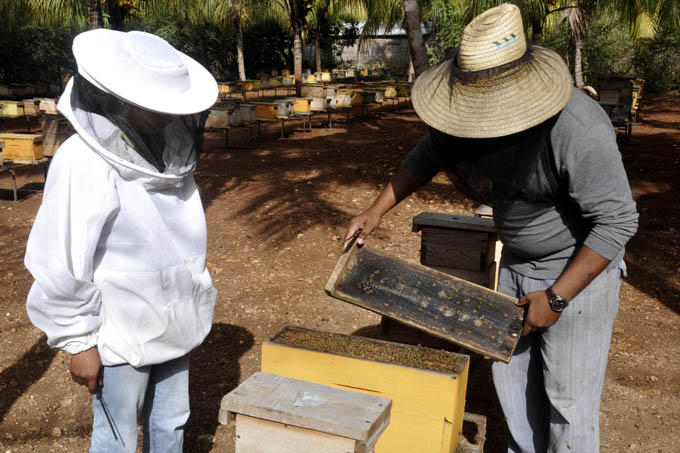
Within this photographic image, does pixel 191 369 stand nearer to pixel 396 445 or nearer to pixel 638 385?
pixel 396 445

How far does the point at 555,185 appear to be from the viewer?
191 centimetres

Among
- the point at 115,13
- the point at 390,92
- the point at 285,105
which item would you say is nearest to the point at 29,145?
the point at 115,13

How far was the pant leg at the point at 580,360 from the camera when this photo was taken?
2.03 m

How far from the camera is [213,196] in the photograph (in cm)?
759

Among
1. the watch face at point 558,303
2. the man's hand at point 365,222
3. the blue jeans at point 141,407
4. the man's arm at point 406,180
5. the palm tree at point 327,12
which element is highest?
the palm tree at point 327,12

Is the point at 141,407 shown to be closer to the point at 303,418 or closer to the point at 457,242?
the point at 303,418

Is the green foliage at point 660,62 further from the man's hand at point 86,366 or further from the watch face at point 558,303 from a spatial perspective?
the man's hand at point 86,366

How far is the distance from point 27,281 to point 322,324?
2606 millimetres

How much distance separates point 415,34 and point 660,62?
19.7 metres

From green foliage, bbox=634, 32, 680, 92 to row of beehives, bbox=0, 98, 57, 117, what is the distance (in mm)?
19320

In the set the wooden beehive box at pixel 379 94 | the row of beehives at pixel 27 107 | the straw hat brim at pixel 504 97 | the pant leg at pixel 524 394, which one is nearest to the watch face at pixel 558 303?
the pant leg at pixel 524 394

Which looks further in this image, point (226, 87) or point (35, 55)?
point (35, 55)

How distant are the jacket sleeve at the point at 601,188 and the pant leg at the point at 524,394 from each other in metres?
0.48

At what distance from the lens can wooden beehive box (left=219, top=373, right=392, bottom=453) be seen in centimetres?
155
